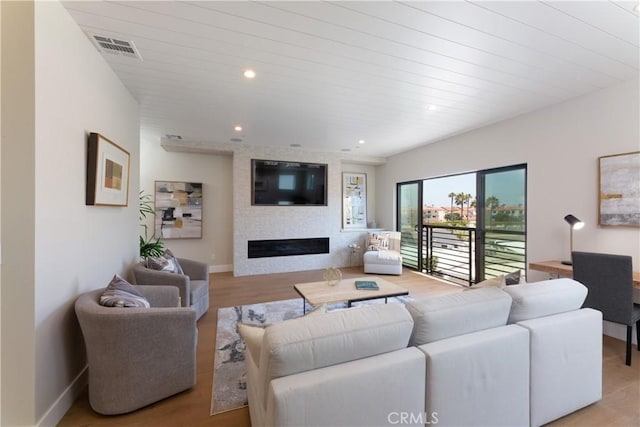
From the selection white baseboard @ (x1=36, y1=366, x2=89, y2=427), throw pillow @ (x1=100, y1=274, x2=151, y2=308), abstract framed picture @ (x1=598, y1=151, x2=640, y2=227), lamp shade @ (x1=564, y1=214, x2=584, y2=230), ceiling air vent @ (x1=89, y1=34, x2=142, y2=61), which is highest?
ceiling air vent @ (x1=89, y1=34, x2=142, y2=61)

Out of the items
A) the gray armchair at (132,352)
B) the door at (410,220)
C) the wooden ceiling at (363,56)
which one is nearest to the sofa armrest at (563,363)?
the wooden ceiling at (363,56)

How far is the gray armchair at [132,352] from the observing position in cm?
164

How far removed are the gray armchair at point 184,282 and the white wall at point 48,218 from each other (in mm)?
604

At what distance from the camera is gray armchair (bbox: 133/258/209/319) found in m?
2.67

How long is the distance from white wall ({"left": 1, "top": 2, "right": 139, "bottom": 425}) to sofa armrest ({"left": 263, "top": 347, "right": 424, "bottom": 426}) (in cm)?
149

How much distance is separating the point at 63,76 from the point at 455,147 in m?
4.92

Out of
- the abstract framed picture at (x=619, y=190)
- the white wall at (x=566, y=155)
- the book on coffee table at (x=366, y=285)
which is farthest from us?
the book on coffee table at (x=366, y=285)

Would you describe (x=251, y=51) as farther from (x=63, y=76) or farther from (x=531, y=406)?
(x=531, y=406)

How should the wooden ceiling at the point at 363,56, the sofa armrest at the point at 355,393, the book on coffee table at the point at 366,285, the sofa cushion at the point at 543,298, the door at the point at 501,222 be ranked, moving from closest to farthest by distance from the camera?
the sofa armrest at the point at 355,393 → the sofa cushion at the point at 543,298 → the wooden ceiling at the point at 363,56 → the book on coffee table at the point at 366,285 → the door at the point at 501,222

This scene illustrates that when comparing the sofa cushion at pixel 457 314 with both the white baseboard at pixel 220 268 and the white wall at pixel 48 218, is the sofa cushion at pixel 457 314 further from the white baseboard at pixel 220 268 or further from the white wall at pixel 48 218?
the white baseboard at pixel 220 268

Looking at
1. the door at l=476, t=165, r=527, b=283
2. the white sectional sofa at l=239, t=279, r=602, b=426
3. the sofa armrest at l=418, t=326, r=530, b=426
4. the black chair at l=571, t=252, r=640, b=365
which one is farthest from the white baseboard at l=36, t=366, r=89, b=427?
the door at l=476, t=165, r=527, b=283

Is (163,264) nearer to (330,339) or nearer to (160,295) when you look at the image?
(160,295)

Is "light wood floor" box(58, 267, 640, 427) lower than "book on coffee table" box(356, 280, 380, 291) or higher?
lower

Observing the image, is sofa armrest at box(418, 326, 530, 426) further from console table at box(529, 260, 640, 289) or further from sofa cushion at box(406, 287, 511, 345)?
console table at box(529, 260, 640, 289)
